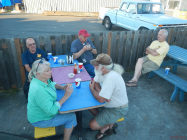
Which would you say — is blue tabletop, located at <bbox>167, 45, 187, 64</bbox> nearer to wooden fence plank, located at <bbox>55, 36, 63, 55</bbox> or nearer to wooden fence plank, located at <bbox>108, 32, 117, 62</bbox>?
wooden fence plank, located at <bbox>108, 32, 117, 62</bbox>

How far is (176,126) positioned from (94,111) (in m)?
1.86

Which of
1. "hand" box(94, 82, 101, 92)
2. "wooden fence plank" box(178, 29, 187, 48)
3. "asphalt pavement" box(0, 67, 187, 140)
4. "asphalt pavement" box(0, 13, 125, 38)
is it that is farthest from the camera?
"asphalt pavement" box(0, 13, 125, 38)

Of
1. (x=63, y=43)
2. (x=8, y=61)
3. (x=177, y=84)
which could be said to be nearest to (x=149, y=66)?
(x=177, y=84)

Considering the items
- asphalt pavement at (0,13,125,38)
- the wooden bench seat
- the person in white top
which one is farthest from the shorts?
asphalt pavement at (0,13,125,38)

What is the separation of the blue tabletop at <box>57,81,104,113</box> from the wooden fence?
6.97ft

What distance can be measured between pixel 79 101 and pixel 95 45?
2915mm

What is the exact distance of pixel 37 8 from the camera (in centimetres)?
1738

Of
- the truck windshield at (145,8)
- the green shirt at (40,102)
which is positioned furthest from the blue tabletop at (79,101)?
the truck windshield at (145,8)

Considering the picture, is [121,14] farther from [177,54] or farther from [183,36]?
[177,54]

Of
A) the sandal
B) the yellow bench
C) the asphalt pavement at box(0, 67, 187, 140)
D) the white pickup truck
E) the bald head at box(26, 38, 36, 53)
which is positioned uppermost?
the white pickup truck

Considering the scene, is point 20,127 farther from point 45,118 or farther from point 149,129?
point 149,129

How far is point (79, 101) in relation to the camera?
7.82 feet

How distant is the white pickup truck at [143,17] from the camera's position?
23.8ft

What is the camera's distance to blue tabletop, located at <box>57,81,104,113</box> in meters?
2.24
